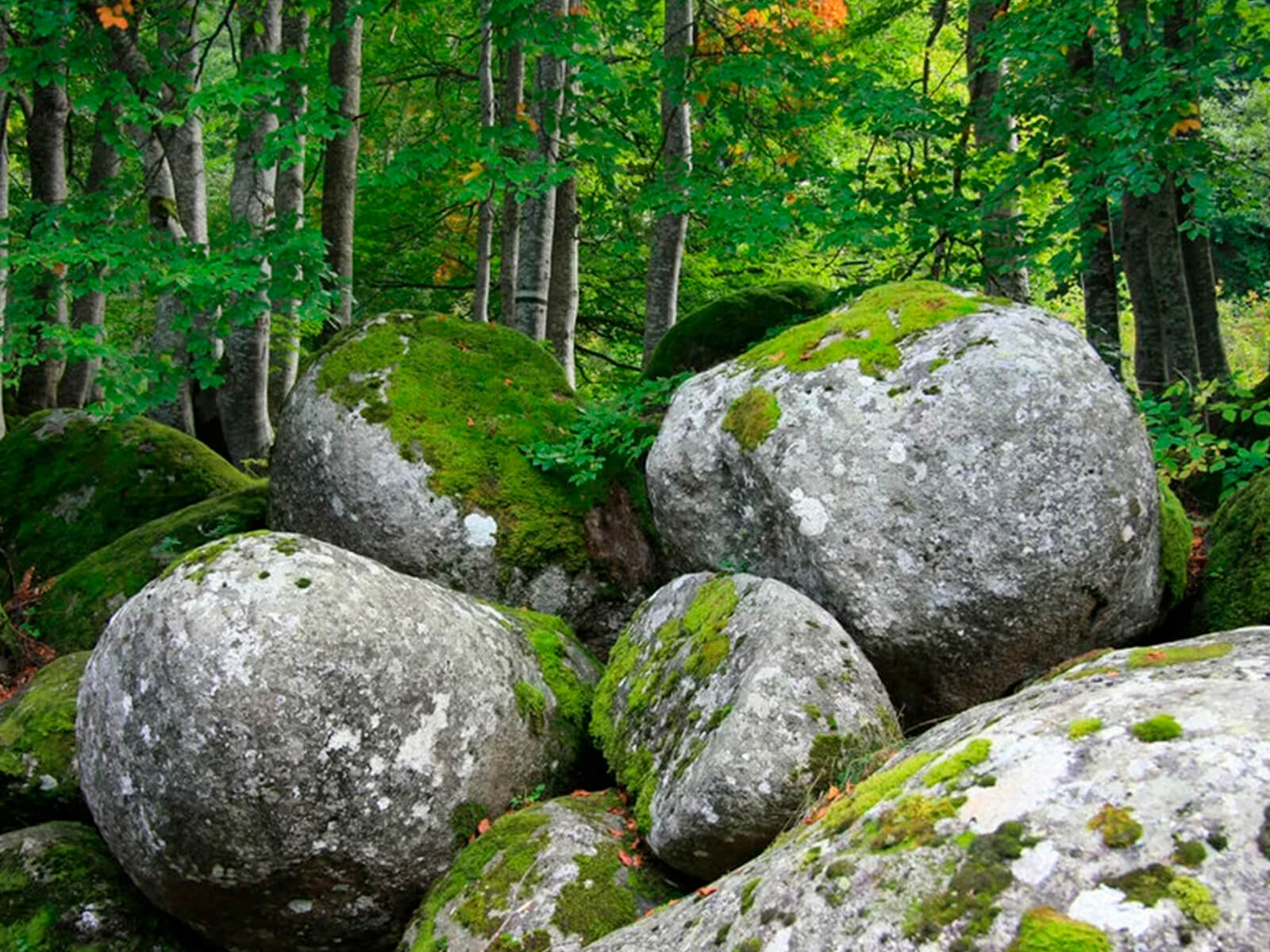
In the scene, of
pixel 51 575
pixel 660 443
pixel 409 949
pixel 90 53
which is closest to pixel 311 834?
pixel 409 949

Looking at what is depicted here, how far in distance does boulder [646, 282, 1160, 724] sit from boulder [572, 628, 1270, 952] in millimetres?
1742

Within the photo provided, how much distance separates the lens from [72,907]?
4.71 meters

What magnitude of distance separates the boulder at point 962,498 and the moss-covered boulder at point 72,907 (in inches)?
139

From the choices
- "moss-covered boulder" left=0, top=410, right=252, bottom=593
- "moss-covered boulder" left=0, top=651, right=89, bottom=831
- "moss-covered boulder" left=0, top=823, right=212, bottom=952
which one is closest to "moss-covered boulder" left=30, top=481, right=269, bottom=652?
"moss-covered boulder" left=0, top=410, right=252, bottom=593

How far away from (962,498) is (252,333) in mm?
7955

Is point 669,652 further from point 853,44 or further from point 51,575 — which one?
point 853,44

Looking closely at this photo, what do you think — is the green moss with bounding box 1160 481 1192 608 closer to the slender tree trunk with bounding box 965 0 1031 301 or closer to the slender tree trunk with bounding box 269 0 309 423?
the slender tree trunk with bounding box 965 0 1031 301

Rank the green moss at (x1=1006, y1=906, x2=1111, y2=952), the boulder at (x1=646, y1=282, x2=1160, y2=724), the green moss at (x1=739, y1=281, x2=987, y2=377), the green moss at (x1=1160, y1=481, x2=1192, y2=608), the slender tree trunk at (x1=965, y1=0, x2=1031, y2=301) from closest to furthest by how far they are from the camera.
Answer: the green moss at (x1=1006, y1=906, x2=1111, y2=952)
the boulder at (x1=646, y1=282, x2=1160, y2=724)
the green moss at (x1=739, y1=281, x2=987, y2=377)
the green moss at (x1=1160, y1=481, x2=1192, y2=608)
the slender tree trunk at (x1=965, y1=0, x2=1031, y2=301)

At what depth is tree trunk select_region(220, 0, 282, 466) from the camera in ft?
33.1

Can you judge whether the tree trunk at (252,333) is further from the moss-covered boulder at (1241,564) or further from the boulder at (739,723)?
the moss-covered boulder at (1241,564)

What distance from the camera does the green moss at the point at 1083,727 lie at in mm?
2328

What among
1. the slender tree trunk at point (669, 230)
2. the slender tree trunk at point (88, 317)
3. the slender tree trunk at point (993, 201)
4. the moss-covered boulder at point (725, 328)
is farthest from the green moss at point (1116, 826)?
the slender tree trunk at point (88, 317)

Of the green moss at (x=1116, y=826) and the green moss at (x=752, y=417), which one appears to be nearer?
the green moss at (x=1116, y=826)

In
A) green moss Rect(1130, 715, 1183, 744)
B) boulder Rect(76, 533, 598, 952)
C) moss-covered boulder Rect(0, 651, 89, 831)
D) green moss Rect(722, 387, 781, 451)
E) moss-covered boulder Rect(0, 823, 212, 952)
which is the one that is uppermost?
green moss Rect(722, 387, 781, 451)
